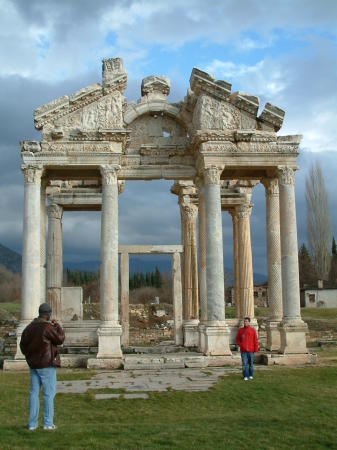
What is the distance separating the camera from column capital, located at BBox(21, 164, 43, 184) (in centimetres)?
2108

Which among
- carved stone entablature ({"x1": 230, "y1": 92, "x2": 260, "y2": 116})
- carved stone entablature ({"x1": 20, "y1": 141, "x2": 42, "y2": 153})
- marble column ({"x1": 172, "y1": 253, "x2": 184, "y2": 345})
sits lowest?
marble column ({"x1": 172, "y1": 253, "x2": 184, "y2": 345})

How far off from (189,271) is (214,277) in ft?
20.3

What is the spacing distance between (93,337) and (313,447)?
18.4 metres

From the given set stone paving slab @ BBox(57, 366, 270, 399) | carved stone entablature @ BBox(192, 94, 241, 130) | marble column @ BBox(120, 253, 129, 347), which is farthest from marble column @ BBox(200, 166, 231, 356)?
marble column @ BBox(120, 253, 129, 347)

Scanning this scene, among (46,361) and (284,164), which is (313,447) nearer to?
(46,361)

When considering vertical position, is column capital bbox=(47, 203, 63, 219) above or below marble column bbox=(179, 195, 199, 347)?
above

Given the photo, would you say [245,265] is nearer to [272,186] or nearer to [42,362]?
[272,186]

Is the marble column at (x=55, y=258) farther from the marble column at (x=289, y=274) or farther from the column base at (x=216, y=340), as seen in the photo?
the marble column at (x=289, y=274)

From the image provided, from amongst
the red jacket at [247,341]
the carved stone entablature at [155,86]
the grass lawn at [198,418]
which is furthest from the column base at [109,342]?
the carved stone entablature at [155,86]

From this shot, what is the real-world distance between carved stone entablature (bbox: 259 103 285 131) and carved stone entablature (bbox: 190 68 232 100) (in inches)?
61.7

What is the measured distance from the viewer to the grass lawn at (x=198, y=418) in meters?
8.68

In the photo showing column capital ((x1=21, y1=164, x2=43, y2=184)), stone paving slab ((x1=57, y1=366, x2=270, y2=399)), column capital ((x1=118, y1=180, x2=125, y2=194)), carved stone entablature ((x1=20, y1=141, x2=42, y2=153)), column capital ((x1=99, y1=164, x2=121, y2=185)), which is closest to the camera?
stone paving slab ((x1=57, y1=366, x2=270, y2=399))

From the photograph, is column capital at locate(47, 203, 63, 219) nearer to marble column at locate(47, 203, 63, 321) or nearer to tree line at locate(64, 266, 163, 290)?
marble column at locate(47, 203, 63, 321)

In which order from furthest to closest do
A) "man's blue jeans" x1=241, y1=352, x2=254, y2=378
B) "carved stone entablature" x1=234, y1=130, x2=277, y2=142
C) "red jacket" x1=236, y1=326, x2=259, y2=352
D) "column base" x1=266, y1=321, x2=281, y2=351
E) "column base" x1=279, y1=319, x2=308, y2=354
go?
"column base" x1=266, y1=321, x2=281, y2=351 < "carved stone entablature" x1=234, y1=130, x2=277, y2=142 < "column base" x1=279, y1=319, x2=308, y2=354 < "red jacket" x1=236, y1=326, x2=259, y2=352 < "man's blue jeans" x1=241, y1=352, x2=254, y2=378
